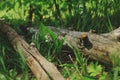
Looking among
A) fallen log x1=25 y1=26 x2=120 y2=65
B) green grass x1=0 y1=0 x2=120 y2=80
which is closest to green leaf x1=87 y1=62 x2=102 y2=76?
green grass x1=0 y1=0 x2=120 y2=80

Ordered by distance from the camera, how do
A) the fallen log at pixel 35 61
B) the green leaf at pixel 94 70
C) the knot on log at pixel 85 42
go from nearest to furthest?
the fallen log at pixel 35 61 < the green leaf at pixel 94 70 < the knot on log at pixel 85 42

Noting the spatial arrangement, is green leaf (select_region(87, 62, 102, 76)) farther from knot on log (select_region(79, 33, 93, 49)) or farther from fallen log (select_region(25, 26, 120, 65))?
knot on log (select_region(79, 33, 93, 49))

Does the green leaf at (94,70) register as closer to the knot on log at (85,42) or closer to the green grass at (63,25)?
the green grass at (63,25)

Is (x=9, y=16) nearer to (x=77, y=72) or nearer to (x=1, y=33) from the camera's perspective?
(x=1, y=33)

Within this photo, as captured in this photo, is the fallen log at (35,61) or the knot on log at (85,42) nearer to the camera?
the fallen log at (35,61)

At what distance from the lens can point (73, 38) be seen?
3.58 metres

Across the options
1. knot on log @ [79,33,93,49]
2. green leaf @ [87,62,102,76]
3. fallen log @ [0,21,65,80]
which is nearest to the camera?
fallen log @ [0,21,65,80]

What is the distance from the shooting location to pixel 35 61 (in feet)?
10.2

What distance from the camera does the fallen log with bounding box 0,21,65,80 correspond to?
9.30ft

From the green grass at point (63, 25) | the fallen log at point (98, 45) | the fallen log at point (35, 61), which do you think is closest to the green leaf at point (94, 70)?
the green grass at point (63, 25)

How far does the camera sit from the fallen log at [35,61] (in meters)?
2.84

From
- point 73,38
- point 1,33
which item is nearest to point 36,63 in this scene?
point 73,38

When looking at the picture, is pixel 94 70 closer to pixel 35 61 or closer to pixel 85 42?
pixel 85 42

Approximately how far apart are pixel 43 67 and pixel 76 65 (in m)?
0.42
